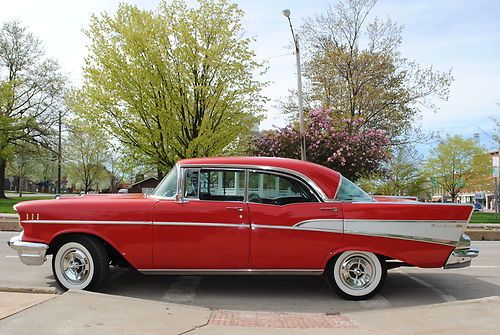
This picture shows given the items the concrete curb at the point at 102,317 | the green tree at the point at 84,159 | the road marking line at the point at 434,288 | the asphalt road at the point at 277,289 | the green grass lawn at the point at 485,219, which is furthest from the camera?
the green tree at the point at 84,159

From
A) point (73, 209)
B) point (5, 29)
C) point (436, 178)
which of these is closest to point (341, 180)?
point (73, 209)

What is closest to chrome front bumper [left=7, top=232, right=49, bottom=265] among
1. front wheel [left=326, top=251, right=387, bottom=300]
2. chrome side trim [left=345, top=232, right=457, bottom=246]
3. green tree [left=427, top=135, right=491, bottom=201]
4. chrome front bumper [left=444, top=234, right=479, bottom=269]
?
front wheel [left=326, top=251, right=387, bottom=300]

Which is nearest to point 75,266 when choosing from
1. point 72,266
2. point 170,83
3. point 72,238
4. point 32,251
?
point 72,266

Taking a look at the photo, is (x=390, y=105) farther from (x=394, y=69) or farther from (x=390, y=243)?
(x=390, y=243)

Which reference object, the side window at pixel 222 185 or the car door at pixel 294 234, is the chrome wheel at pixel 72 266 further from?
the car door at pixel 294 234

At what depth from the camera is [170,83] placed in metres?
20.9

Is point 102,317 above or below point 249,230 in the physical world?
below

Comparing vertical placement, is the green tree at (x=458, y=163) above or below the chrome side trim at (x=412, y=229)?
above

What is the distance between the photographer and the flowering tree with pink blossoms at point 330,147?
68.4 feet

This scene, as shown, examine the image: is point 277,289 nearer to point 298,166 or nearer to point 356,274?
point 356,274

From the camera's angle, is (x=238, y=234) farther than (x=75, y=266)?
No

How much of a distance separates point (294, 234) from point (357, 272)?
97cm

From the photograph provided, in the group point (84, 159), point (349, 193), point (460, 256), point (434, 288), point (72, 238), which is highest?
point (84, 159)

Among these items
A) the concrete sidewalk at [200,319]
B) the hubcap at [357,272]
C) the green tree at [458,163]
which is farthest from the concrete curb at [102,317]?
the green tree at [458,163]
